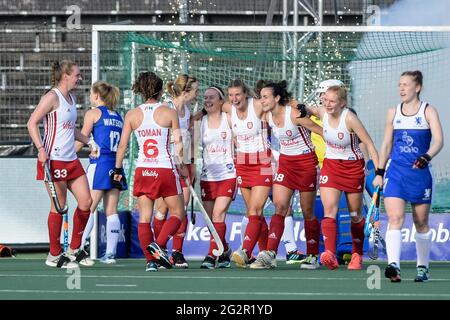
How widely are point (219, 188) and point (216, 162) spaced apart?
0.27m

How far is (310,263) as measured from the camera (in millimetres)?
13773

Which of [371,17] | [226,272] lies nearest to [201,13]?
[371,17]

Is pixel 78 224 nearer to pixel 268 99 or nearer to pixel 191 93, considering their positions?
pixel 191 93

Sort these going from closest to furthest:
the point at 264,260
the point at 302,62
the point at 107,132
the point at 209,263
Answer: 1. the point at 264,260
2. the point at 209,263
3. the point at 107,132
4. the point at 302,62

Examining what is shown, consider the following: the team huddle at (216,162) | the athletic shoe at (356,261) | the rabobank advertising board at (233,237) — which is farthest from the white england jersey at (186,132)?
the rabobank advertising board at (233,237)

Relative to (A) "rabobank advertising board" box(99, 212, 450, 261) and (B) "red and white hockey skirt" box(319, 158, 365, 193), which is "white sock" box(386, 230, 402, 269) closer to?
(B) "red and white hockey skirt" box(319, 158, 365, 193)

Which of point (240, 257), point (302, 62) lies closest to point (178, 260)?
point (240, 257)

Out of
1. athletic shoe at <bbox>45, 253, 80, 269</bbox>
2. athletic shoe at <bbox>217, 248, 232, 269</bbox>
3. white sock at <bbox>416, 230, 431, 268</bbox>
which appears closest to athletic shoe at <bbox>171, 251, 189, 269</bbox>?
athletic shoe at <bbox>217, 248, 232, 269</bbox>

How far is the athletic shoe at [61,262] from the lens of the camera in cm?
1303

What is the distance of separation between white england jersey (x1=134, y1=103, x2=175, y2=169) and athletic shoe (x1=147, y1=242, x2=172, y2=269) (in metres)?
0.75

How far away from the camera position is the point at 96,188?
1445 centimetres
